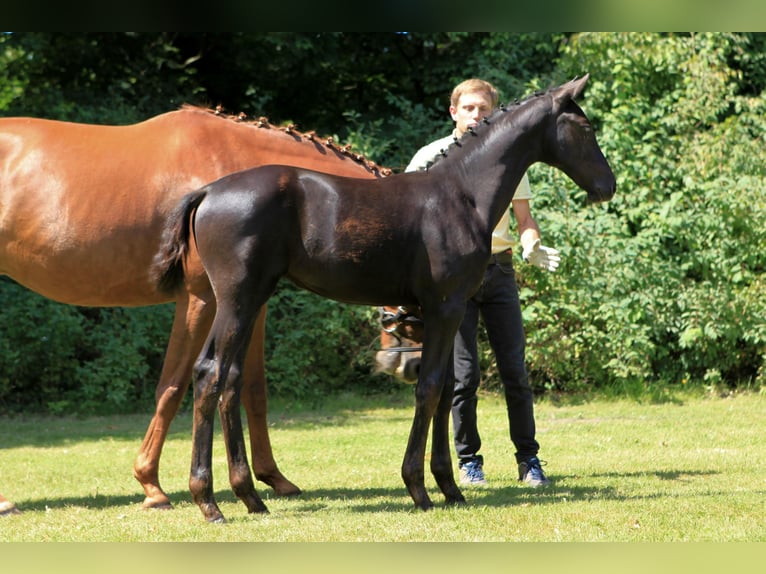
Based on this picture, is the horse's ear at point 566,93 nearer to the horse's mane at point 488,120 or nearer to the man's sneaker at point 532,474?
the horse's mane at point 488,120

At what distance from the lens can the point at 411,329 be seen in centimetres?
571

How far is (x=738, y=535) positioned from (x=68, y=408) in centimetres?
914

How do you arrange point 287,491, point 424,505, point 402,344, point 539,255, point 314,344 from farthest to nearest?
point 314,344
point 287,491
point 402,344
point 539,255
point 424,505

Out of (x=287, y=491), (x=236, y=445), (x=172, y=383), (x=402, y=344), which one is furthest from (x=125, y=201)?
(x=287, y=491)

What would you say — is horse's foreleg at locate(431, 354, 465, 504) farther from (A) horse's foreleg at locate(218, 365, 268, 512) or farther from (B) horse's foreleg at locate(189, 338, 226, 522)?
(B) horse's foreleg at locate(189, 338, 226, 522)

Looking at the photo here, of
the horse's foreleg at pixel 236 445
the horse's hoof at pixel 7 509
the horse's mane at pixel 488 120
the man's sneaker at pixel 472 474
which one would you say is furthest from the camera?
the man's sneaker at pixel 472 474

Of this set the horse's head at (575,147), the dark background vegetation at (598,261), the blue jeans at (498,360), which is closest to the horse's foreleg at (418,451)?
the blue jeans at (498,360)

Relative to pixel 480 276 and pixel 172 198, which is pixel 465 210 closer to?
pixel 480 276

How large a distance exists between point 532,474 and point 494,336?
0.90m

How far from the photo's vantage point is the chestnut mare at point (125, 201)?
225 inches

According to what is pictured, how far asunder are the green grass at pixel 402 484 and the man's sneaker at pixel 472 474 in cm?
11

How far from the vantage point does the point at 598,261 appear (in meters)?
11.0

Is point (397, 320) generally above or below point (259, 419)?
above

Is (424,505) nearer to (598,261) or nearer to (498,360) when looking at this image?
(498,360)
